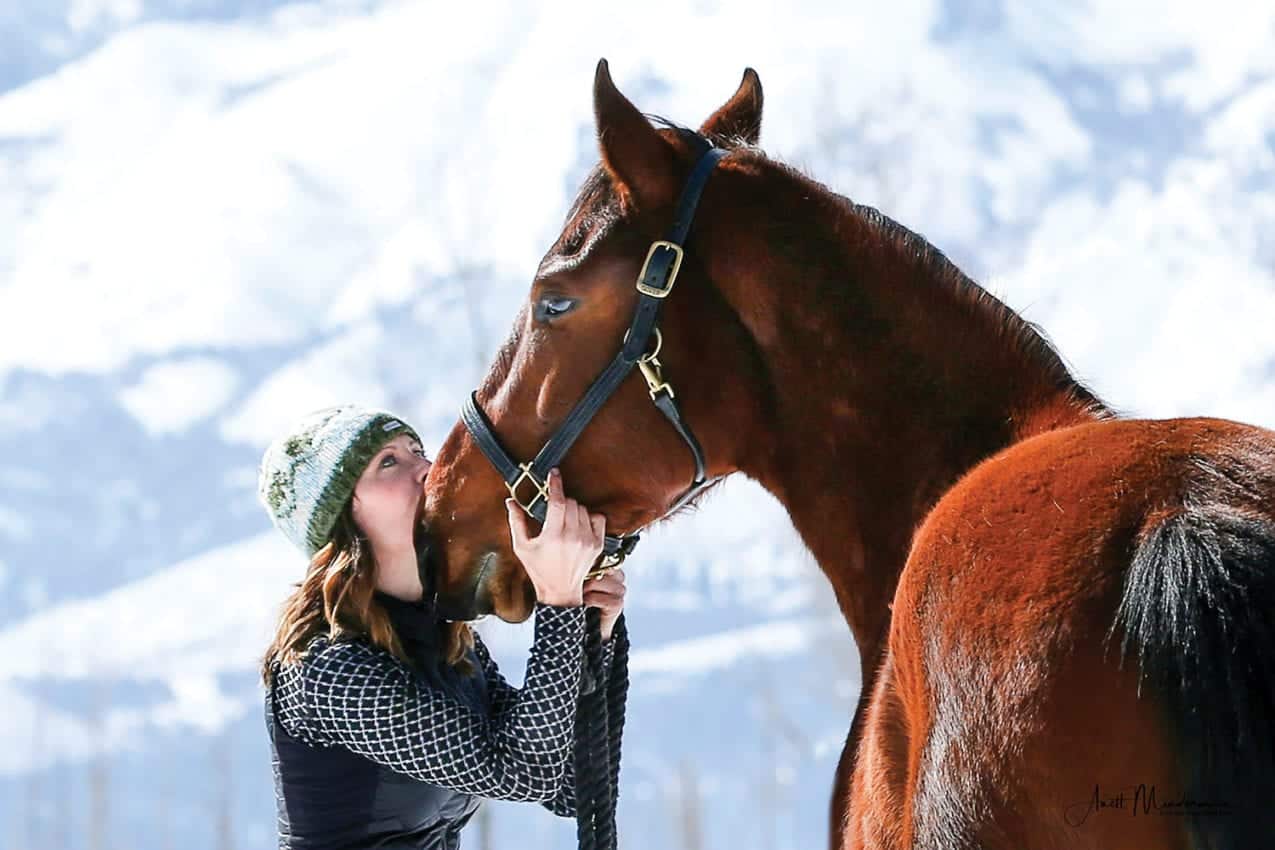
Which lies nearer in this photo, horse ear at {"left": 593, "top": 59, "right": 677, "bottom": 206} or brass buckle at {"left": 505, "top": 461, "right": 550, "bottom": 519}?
horse ear at {"left": 593, "top": 59, "right": 677, "bottom": 206}

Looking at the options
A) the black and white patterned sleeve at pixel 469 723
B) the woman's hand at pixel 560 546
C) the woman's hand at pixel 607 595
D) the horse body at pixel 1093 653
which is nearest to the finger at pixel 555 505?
the woman's hand at pixel 560 546

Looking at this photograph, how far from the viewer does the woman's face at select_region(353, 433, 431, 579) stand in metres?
3.46

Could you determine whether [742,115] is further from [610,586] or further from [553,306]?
[610,586]

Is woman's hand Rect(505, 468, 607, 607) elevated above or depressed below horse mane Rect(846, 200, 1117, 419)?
below

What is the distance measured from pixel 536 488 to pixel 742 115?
108 centimetres

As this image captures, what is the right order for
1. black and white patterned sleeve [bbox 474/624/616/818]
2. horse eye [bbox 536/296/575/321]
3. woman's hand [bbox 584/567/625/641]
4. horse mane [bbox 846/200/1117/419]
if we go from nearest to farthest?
horse mane [bbox 846/200/1117/419] < horse eye [bbox 536/296/575/321] < black and white patterned sleeve [bbox 474/624/616/818] < woman's hand [bbox 584/567/625/641]

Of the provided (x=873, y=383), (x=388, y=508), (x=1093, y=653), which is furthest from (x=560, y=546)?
(x=1093, y=653)

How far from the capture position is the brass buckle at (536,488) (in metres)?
3.05

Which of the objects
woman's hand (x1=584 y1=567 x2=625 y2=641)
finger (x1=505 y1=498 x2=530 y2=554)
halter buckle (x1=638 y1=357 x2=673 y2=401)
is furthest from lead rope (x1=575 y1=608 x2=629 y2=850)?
halter buckle (x1=638 y1=357 x2=673 y2=401)

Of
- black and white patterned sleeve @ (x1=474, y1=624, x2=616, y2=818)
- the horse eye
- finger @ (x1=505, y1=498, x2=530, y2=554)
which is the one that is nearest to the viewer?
the horse eye

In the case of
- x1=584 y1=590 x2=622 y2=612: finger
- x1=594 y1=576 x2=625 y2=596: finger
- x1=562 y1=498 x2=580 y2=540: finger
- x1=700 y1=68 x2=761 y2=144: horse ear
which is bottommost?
x1=584 y1=590 x2=622 y2=612: finger

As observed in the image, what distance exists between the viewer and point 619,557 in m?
3.32

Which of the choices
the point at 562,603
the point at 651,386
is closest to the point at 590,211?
the point at 651,386

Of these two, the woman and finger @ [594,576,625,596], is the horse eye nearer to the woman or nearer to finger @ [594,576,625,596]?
the woman
